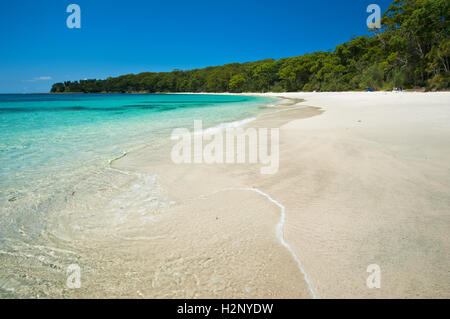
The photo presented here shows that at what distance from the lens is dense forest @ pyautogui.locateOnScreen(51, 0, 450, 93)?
77.9 ft

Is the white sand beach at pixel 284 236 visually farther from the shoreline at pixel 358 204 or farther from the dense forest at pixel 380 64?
the dense forest at pixel 380 64

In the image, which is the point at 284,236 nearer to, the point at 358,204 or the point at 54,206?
the point at 358,204

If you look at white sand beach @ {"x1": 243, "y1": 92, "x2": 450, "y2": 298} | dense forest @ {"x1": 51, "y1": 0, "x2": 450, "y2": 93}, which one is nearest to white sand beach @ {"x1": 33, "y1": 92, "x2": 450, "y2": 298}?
white sand beach @ {"x1": 243, "y1": 92, "x2": 450, "y2": 298}

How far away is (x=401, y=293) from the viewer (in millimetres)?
1296

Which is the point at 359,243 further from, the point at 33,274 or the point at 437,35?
the point at 437,35

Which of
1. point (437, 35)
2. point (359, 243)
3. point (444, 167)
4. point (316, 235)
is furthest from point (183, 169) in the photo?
point (437, 35)

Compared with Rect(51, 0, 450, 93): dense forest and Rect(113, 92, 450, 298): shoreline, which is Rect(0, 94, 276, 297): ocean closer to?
Rect(113, 92, 450, 298): shoreline

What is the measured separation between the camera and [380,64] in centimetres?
3478

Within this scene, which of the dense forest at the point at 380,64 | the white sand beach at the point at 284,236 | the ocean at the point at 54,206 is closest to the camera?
the white sand beach at the point at 284,236

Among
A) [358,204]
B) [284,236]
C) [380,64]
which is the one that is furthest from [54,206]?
[380,64]

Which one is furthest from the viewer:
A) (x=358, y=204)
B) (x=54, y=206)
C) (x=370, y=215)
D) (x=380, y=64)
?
(x=380, y=64)

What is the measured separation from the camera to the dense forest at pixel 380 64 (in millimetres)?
23734

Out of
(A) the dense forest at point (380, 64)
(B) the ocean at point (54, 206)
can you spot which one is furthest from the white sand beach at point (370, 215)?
(A) the dense forest at point (380, 64)
